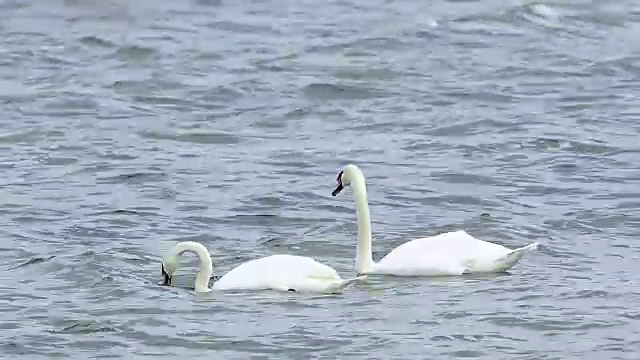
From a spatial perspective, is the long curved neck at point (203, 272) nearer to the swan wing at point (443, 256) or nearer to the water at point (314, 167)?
the water at point (314, 167)

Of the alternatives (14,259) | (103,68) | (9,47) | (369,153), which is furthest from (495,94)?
(14,259)

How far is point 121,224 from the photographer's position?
11.2 meters

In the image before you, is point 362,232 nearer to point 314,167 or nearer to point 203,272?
point 203,272

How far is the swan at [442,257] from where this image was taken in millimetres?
9773

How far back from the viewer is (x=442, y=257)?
9.80 metres

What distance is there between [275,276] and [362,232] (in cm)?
95

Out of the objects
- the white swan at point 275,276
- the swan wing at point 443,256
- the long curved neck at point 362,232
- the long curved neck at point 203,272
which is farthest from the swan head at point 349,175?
the long curved neck at point 203,272

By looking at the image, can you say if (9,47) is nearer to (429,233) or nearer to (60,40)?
(60,40)

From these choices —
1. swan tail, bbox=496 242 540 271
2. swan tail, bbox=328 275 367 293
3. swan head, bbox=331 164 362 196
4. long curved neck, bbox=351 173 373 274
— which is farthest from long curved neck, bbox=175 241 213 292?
swan tail, bbox=496 242 540 271

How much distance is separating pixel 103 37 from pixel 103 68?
5.11ft

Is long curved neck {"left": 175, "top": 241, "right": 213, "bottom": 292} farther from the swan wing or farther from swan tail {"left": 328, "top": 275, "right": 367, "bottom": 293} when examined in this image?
the swan wing

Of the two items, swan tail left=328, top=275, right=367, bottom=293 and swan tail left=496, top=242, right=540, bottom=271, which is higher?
swan tail left=496, top=242, right=540, bottom=271

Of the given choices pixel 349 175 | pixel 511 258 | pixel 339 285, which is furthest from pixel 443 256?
pixel 349 175

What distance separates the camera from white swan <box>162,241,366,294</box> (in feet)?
30.6
